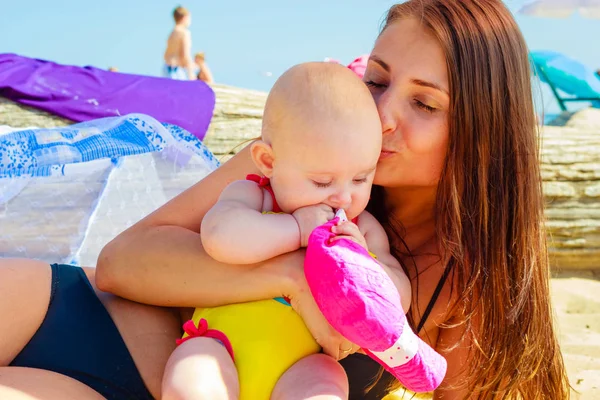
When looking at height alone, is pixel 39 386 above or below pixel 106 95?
above

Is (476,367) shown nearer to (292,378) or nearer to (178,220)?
(292,378)

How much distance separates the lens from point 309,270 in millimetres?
1663

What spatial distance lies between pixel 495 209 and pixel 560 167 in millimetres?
2991

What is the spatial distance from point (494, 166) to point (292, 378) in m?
0.96

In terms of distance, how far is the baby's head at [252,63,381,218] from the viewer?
176 cm

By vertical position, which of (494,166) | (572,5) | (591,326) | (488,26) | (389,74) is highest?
(488,26)

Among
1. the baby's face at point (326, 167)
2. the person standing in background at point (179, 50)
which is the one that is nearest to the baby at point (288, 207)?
the baby's face at point (326, 167)

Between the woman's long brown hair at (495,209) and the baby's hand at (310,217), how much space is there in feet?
1.73

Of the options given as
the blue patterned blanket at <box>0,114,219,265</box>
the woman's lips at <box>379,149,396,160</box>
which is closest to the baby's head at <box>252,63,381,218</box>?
the woman's lips at <box>379,149,396,160</box>

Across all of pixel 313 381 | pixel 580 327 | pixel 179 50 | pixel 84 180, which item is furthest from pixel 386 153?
pixel 179 50

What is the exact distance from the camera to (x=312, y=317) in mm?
1745

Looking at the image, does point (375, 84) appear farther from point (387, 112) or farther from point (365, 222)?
point (365, 222)

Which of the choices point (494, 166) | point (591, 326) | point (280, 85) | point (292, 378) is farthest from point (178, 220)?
point (591, 326)

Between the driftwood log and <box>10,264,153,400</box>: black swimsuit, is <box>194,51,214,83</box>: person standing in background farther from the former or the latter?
<box>10,264,153,400</box>: black swimsuit
